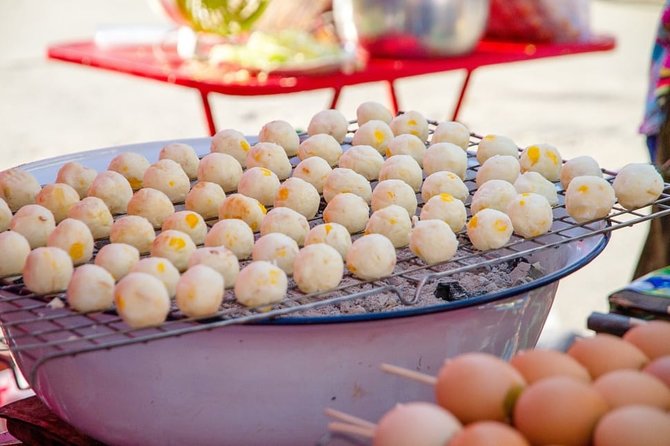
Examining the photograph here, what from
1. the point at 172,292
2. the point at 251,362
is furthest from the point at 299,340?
the point at 172,292

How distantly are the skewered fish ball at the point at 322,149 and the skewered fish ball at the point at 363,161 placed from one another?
0.04 m

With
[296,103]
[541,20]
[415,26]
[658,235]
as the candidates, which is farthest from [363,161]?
[296,103]

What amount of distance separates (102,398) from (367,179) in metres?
0.59

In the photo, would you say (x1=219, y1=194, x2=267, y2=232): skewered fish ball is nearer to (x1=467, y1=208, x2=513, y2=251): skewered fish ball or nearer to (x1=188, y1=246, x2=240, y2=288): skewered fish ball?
(x1=188, y1=246, x2=240, y2=288): skewered fish ball

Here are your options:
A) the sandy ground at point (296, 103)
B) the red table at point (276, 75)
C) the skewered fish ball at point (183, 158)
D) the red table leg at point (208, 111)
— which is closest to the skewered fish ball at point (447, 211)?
the skewered fish ball at point (183, 158)

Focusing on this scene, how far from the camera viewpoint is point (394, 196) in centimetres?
128

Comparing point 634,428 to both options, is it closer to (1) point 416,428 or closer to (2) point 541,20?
(1) point 416,428

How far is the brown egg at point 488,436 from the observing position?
28.0 inches

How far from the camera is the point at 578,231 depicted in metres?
1.24

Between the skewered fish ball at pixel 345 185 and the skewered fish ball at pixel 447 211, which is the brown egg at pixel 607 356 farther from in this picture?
the skewered fish ball at pixel 345 185

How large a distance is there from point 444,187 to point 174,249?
0.44m

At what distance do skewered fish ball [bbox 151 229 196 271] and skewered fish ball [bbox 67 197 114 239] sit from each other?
144 millimetres

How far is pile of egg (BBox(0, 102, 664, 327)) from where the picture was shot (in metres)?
1.01

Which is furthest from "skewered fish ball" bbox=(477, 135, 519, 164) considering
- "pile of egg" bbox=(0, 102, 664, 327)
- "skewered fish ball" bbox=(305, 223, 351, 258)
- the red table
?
the red table
